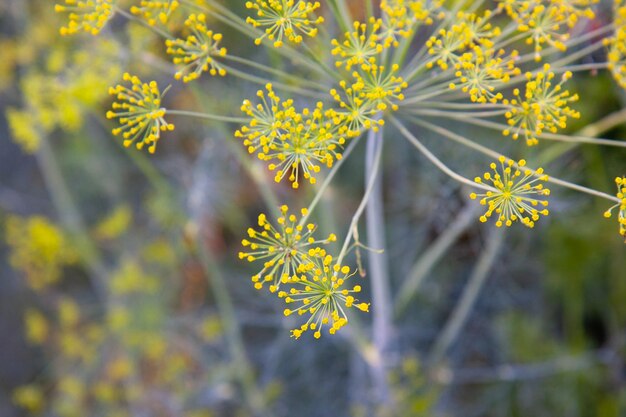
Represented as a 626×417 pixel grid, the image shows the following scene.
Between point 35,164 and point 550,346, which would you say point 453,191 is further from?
point 35,164

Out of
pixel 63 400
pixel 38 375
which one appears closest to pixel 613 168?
pixel 63 400

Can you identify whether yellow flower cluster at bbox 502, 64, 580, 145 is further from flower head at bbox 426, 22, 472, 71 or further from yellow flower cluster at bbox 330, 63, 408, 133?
yellow flower cluster at bbox 330, 63, 408, 133

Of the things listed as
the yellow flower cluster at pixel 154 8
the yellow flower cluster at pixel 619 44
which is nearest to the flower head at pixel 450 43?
the yellow flower cluster at pixel 619 44

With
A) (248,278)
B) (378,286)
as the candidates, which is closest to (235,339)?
(248,278)

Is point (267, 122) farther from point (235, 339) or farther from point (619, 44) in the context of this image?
point (235, 339)

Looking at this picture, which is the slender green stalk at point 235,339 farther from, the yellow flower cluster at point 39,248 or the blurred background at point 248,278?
the yellow flower cluster at point 39,248
